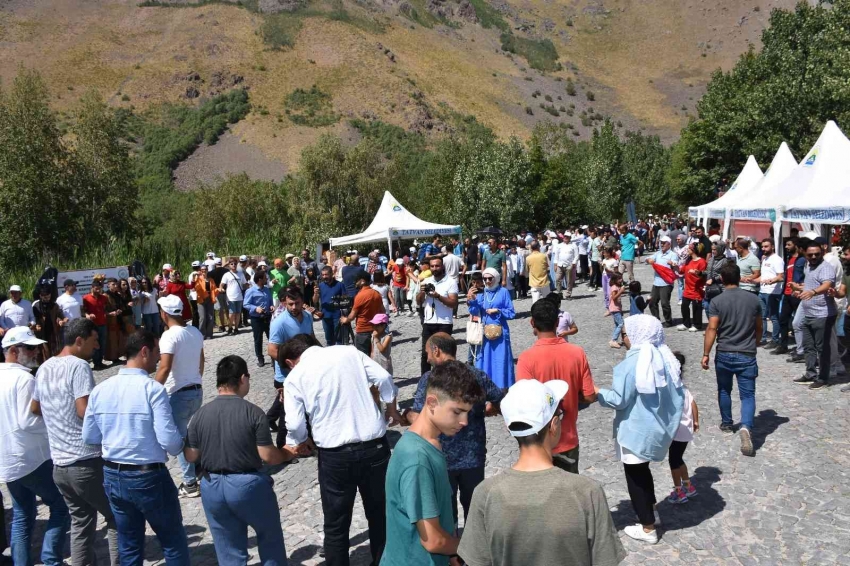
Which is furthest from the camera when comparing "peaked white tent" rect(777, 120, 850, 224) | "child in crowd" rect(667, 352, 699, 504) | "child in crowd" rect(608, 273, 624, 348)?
"child in crowd" rect(608, 273, 624, 348)

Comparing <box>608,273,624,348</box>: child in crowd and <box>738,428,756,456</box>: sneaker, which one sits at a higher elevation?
<box>608,273,624,348</box>: child in crowd

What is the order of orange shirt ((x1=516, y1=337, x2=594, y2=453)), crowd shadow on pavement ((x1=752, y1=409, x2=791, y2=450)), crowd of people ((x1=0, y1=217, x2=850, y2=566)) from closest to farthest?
crowd of people ((x1=0, y1=217, x2=850, y2=566)), orange shirt ((x1=516, y1=337, x2=594, y2=453)), crowd shadow on pavement ((x1=752, y1=409, x2=791, y2=450))

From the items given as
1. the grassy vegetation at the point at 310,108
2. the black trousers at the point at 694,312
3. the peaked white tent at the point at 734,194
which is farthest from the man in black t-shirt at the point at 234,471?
the grassy vegetation at the point at 310,108

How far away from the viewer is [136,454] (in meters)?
4.14

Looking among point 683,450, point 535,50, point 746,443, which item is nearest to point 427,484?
point 683,450

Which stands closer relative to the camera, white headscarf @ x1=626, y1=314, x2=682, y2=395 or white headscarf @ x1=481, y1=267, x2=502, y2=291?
white headscarf @ x1=626, y1=314, x2=682, y2=395

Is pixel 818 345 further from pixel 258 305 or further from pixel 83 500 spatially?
pixel 83 500

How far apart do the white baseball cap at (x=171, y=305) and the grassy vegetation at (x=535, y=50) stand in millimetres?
132458

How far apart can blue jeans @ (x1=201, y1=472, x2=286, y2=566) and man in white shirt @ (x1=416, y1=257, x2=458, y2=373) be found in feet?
16.3

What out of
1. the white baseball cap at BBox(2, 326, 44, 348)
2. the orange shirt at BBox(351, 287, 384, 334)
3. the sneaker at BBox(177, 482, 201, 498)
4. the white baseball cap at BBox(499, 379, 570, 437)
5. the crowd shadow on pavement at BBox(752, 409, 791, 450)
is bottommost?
the sneaker at BBox(177, 482, 201, 498)

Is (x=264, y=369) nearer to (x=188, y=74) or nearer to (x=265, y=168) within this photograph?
(x=265, y=168)

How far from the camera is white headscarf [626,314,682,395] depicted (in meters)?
4.72

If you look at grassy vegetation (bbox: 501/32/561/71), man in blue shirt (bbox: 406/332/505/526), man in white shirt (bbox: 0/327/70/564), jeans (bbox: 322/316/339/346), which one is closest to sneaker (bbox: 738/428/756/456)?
man in blue shirt (bbox: 406/332/505/526)

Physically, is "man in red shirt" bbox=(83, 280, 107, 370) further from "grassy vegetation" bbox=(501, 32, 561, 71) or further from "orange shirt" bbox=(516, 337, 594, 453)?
"grassy vegetation" bbox=(501, 32, 561, 71)
